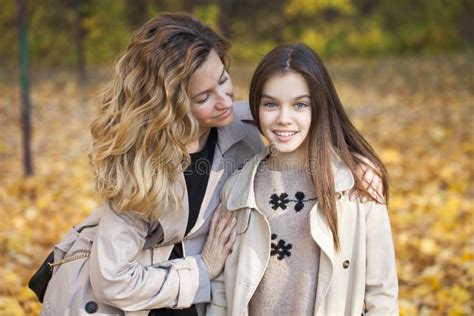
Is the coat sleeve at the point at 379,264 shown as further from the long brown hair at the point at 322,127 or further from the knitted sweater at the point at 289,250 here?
the knitted sweater at the point at 289,250

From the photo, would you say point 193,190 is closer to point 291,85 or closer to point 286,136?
point 286,136

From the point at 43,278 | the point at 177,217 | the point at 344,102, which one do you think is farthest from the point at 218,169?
the point at 344,102

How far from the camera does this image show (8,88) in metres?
10.6

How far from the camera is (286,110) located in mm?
2293

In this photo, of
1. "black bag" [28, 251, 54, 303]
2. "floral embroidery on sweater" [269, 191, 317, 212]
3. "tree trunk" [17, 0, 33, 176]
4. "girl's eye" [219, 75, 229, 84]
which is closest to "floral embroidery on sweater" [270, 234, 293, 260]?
"floral embroidery on sweater" [269, 191, 317, 212]

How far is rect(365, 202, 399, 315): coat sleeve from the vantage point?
2283mm

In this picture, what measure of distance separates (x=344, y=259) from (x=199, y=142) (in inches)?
29.8

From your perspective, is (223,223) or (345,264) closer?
(345,264)

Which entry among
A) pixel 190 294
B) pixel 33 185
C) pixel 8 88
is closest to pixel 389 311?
pixel 190 294

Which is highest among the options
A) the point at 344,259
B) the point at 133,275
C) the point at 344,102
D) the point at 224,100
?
the point at 344,102

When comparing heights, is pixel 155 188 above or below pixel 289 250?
above

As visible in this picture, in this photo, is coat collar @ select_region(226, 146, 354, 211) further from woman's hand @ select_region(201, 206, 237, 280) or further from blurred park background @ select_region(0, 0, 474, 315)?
blurred park background @ select_region(0, 0, 474, 315)

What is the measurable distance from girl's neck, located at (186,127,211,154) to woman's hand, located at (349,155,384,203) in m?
0.63

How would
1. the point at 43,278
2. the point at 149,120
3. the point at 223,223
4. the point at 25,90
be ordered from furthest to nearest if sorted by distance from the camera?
1. the point at 25,90
2. the point at 43,278
3. the point at 223,223
4. the point at 149,120
